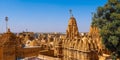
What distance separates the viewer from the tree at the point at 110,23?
12748mm

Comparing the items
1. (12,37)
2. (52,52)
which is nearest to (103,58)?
(52,52)

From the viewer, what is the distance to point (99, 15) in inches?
561

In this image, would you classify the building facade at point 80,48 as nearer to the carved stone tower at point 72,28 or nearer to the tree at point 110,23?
the carved stone tower at point 72,28

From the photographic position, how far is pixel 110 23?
42.6 feet

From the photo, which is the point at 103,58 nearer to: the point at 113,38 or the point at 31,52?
the point at 113,38

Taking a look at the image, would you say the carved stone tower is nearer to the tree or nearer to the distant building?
the distant building

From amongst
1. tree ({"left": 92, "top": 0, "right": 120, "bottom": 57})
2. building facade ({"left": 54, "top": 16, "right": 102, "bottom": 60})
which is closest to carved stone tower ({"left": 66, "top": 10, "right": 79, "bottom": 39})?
building facade ({"left": 54, "top": 16, "right": 102, "bottom": 60})

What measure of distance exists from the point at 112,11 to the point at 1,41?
15.9m

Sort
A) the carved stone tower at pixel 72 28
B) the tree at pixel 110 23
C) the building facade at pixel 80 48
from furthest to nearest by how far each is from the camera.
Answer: the carved stone tower at pixel 72 28 → the building facade at pixel 80 48 → the tree at pixel 110 23

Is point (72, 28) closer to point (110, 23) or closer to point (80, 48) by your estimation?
point (80, 48)

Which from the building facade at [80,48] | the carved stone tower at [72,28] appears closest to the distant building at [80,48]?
the building facade at [80,48]

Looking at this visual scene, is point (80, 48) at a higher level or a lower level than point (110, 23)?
lower

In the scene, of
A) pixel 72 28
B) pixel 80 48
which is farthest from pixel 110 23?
pixel 72 28

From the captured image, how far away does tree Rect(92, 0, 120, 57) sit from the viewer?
12.7 m
